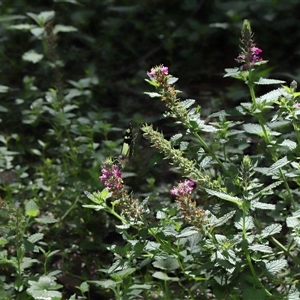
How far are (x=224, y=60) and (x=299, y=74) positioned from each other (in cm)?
80

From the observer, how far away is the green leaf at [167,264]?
105 inches

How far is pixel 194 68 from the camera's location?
499 centimetres

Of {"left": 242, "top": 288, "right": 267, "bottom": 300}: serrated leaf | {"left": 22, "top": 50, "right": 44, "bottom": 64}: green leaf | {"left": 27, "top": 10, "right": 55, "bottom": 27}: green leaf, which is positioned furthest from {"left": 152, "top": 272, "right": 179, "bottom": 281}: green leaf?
{"left": 27, "top": 10, "right": 55, "bottom": 27}: green leaf

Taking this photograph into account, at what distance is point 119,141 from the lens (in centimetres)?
347

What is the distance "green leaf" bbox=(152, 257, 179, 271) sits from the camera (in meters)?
2.66

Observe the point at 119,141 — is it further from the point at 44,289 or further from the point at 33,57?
the point at 33,57

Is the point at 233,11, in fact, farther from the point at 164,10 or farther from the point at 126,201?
the point at 126,201

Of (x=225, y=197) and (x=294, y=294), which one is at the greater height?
(x=225, y=197)

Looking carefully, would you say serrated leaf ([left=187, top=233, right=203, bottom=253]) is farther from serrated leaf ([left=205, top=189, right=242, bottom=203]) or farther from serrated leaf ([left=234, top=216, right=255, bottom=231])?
serrated leaf ([left=205, top=189, right=242, bottom=203])

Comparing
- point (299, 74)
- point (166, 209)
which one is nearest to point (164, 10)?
point (299, 74)

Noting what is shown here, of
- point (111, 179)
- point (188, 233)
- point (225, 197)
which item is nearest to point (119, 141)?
point (111, 179)

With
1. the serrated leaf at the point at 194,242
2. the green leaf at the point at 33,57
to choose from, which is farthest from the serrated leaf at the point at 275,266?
the green leaf at the point at 33,57

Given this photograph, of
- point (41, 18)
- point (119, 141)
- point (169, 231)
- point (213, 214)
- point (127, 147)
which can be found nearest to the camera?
point (169, 231)

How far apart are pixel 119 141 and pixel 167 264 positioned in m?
0.95
